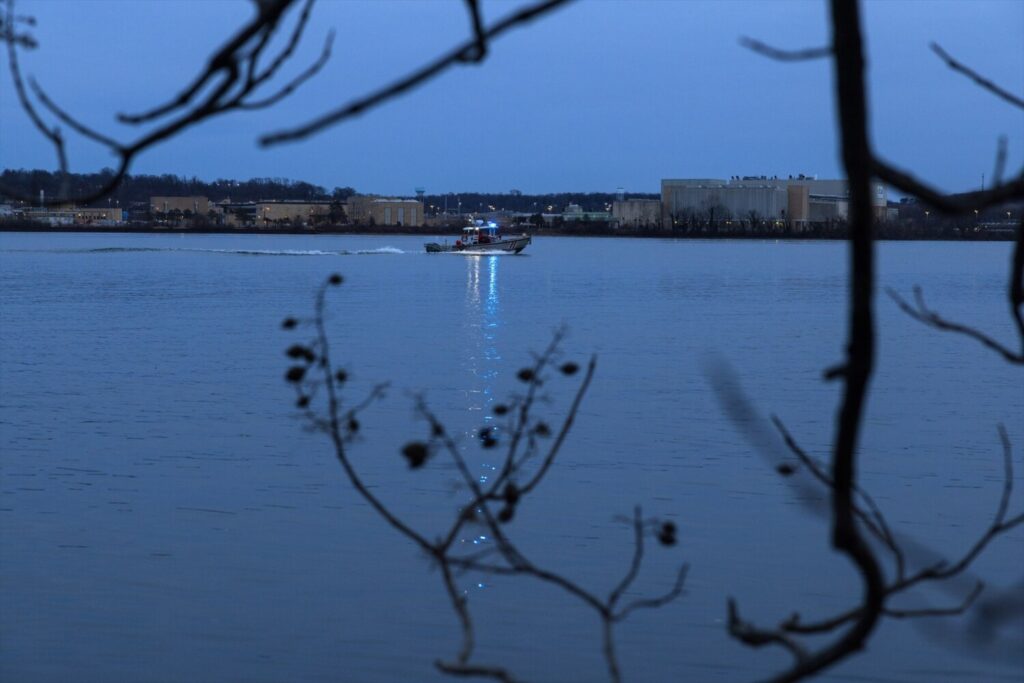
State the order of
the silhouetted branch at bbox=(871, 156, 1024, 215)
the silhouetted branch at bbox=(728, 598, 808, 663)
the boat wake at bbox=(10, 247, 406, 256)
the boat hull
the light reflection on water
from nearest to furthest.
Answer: the silhouetted branch at bbox=(871, 156, 1024, 215)
the silhouetted branch at bbox=(728, 598, 808, 663)
the light reflection on water
the boat hull
the boat wake at bbox=(10, 247, 406, 256)

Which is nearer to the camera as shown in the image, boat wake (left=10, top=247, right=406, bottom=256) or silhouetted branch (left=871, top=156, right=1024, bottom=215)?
silhouetted branch (left=871, top=156, right=1024, bottom=215)

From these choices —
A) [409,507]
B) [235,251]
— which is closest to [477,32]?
[409,507]

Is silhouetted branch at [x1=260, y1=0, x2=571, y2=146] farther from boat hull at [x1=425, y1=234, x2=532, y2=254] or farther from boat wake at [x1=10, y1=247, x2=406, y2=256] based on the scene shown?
boat wake at [x1=10, y1=247, x2=406, y2=256]

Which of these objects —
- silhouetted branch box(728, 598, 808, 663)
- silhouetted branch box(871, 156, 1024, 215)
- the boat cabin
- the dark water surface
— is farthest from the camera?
the boat cabin

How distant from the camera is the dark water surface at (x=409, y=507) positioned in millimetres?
13086

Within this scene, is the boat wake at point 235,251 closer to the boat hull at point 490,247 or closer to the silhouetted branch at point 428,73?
the boat hull at point 490,247

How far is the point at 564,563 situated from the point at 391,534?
7.80 feet

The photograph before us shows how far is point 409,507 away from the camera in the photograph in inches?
720

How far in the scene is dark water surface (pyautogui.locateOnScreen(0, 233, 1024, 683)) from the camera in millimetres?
13086

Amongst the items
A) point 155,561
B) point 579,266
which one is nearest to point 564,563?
point 155,561

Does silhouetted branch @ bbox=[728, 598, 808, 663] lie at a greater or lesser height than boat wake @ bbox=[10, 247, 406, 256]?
lesser

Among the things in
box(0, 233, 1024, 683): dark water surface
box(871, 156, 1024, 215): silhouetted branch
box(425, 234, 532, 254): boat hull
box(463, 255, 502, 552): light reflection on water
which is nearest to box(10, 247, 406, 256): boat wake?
box(425, 234, 532, 254): boat hull

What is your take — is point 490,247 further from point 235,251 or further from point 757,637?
point 757,637

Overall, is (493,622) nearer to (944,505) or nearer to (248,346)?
(944,505)
